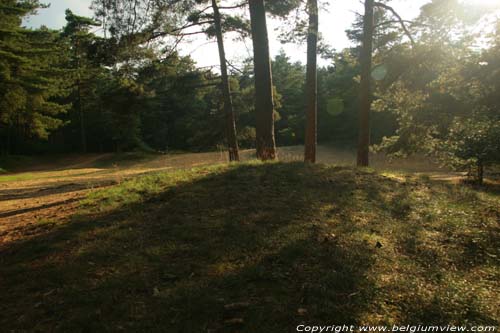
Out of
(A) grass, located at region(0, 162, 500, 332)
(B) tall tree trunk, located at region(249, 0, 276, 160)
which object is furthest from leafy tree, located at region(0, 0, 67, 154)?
(A) grass, located at region(0, 162, 500, 332)

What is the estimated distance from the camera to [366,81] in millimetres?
9500

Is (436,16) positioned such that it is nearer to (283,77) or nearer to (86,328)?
(86,328)

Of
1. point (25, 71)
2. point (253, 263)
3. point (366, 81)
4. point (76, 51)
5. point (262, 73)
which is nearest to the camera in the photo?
point (253, 263)

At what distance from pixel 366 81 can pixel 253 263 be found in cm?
797

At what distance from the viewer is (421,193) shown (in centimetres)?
560

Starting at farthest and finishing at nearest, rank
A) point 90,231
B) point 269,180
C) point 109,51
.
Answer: point 109,51 < point 269,180 < point 90,231

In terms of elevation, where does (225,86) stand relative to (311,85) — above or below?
above

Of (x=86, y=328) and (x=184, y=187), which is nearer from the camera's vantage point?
(x=86, y=328)

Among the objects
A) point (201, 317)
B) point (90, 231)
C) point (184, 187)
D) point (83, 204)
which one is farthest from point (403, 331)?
point (83, 204)

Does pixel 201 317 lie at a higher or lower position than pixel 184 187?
lower

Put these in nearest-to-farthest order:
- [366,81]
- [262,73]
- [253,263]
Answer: [253,263], [262,73], [366,81]

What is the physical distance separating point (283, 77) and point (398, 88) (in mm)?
31960

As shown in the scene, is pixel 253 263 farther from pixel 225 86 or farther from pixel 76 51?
pixel 76 51

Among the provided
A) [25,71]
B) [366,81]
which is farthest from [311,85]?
[25,71]
